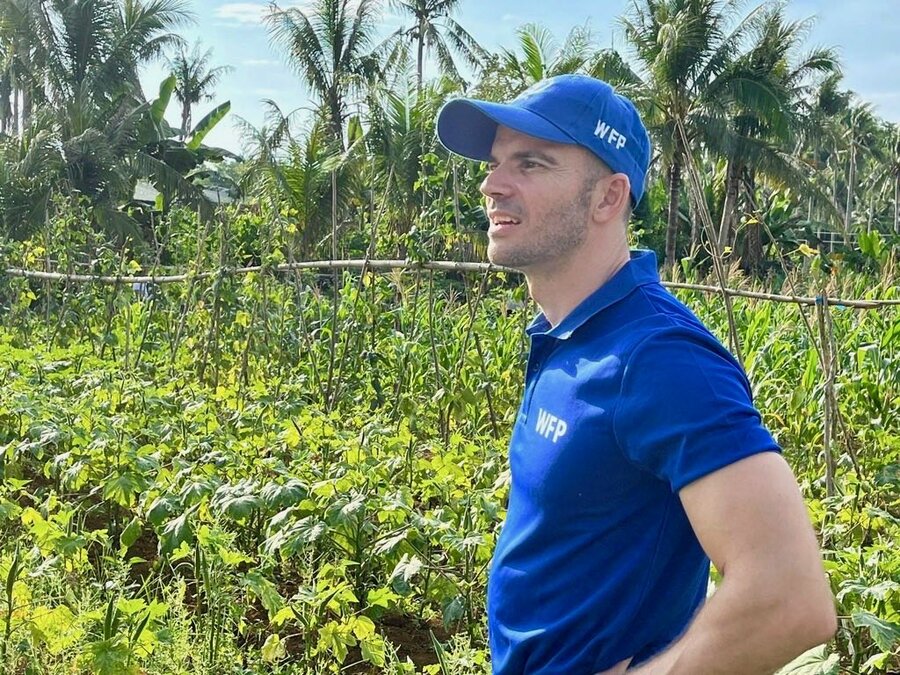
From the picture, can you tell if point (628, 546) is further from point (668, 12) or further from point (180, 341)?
point (668, 12)

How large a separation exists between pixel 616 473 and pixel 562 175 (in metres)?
0.56

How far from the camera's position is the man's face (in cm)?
172

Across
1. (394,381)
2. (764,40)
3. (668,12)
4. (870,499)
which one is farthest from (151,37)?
(870,499)

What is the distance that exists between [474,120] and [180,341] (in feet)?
22.6

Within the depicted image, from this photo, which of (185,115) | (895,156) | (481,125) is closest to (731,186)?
(481,125)

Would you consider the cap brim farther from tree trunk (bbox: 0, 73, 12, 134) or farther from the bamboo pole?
tree trunk (bbox: 0, 73, 12, 134)

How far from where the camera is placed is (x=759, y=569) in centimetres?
127

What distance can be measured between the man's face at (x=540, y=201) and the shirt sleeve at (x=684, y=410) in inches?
13.8

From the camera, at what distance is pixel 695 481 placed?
1302 millimetres

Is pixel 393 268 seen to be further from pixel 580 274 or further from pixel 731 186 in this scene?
pixel 731 186

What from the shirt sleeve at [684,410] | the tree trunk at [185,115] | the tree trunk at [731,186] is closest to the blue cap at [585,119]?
the shirt sleeve at [684,410]

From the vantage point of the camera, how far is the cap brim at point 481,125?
5.70ft

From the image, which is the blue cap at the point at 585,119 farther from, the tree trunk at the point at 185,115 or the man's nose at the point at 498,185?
the tree trunk at the point at 185,115

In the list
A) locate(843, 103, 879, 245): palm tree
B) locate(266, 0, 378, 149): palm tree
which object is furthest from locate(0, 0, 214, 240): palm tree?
locate(843, 103, 879, 245): palm tree
